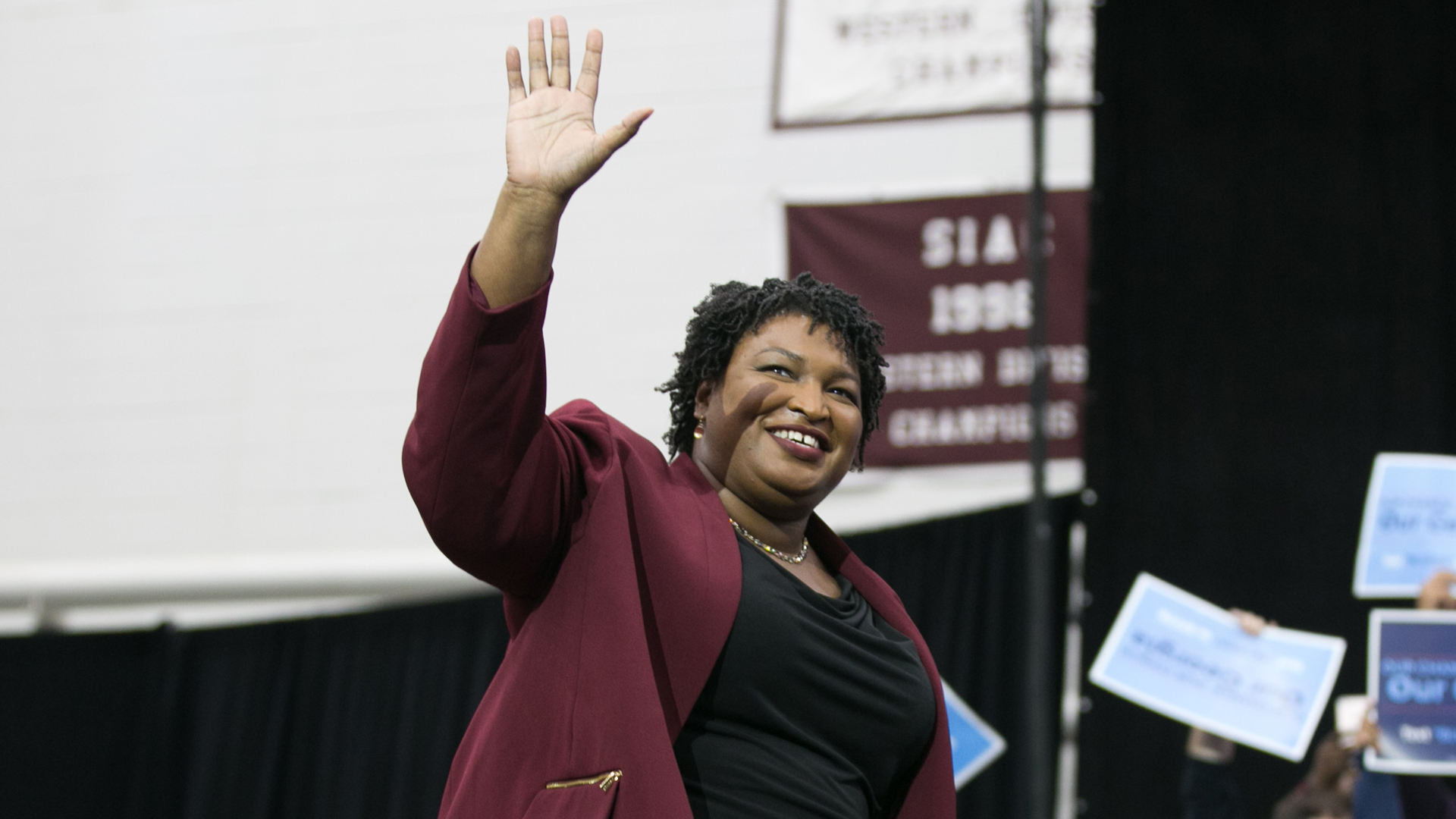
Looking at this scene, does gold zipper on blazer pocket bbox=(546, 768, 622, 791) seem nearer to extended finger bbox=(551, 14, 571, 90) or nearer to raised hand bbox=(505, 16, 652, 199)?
raised hand bbox=(505, 16, 652, 199)

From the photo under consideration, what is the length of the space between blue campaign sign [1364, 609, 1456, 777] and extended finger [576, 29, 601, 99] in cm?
218

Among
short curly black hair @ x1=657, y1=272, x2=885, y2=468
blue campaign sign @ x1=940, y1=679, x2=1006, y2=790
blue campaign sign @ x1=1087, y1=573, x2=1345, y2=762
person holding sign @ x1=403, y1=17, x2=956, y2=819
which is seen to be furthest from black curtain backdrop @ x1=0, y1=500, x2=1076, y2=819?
person holding sign @ x1=403, y1=17, x2=956, y2=819

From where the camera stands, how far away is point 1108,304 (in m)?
2.69

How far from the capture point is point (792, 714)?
1.07 m

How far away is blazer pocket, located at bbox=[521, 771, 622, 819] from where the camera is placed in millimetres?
950

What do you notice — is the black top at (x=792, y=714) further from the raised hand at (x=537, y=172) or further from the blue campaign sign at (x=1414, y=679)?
the blue campaign sign at (x=1414, y=679)

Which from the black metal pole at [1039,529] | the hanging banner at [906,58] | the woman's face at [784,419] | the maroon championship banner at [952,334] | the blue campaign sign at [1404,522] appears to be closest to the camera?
the woman's face at [784,419]

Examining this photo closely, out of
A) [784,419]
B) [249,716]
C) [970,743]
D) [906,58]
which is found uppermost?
[906,58]

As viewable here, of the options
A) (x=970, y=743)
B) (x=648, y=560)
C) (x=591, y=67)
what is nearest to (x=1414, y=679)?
(x=970, y=743)

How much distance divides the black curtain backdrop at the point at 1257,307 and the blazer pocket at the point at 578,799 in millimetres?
1912

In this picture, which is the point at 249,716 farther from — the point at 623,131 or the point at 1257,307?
the point at 623,131

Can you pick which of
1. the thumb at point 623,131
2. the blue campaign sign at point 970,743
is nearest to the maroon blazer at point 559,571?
the thumb at point 623,131

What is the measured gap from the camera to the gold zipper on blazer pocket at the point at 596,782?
0.96 meters

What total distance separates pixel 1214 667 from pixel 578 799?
6.80 ft
